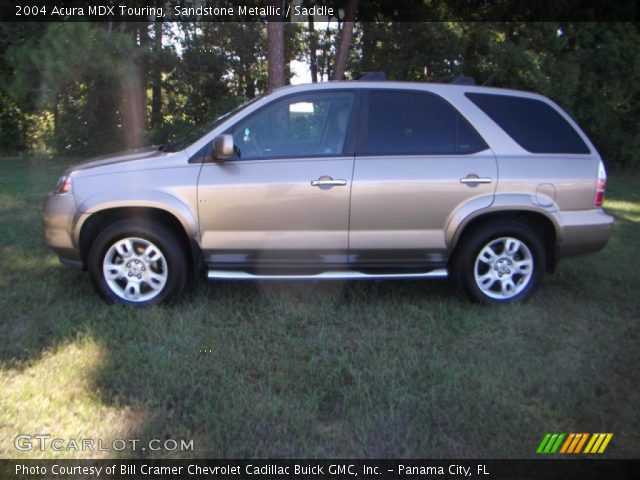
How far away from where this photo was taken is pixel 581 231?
4.72 meters

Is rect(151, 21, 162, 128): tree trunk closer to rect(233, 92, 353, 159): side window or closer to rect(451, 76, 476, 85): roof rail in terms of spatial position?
rect(233, 92, 353, 159): side window

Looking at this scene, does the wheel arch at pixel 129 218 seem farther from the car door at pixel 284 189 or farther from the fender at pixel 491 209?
the fender at pixel 491 209

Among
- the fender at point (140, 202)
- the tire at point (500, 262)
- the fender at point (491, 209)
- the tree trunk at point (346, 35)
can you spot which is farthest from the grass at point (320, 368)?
the tree trunk at point (346, 35)

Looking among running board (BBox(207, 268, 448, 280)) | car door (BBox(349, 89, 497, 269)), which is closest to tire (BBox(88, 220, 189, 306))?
running board (BBox(207, 268, 448, 280))

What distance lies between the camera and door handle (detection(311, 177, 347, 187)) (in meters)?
4.45

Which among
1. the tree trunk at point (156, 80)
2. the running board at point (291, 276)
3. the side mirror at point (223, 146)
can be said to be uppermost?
the tree trunk at point (156, 80)

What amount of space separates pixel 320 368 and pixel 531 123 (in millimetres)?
2802

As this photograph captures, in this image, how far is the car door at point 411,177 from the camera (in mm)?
4508

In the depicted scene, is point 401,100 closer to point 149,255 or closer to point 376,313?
point 376,313

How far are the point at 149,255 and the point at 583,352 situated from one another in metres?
3.36

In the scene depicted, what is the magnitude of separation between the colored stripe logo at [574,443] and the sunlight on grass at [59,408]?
2.19 m

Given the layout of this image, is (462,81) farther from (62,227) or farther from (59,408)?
(59,408)

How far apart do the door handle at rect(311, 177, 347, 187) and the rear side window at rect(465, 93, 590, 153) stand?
4.51ft

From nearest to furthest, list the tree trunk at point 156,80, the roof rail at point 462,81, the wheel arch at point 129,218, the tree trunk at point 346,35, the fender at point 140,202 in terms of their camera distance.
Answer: the fender at point 140,202, the wheel arch at point 129,218, the roof rail at point 462,81, the tree trunk at point 346,35, the tree trunk at point 156,80
